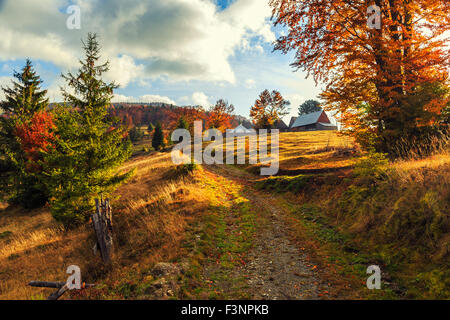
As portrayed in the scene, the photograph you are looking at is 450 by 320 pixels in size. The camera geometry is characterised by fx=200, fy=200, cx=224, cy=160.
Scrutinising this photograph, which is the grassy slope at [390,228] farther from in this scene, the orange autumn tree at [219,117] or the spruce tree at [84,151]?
the orange autumn tree at [219,117]

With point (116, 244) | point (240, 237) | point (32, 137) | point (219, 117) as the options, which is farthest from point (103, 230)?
point (219, 117)

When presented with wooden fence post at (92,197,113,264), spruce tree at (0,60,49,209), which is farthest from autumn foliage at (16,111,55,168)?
wooden fence post at (92,197,113,264)

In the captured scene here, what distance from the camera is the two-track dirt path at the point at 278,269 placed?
16.2 feet

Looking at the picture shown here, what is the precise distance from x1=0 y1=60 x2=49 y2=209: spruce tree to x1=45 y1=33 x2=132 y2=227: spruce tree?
37.2 ft

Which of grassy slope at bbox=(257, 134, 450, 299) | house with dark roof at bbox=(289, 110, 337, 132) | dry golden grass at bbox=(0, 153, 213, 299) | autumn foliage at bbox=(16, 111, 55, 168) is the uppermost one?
house with dark roof at bbox=(289, 110, 337, 132)

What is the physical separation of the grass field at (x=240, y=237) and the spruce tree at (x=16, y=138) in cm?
653

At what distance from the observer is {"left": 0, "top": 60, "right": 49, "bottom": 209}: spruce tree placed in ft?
65.0

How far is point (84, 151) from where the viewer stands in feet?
37.9

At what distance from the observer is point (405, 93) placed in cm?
1044

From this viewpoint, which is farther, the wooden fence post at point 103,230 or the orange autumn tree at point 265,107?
the orange autumn tree at point 265,107

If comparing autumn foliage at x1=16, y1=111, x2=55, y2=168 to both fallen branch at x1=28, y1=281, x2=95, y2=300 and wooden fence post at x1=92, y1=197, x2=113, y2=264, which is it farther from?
fallen branch at x1=28, y1=281, x2=95, y2=300

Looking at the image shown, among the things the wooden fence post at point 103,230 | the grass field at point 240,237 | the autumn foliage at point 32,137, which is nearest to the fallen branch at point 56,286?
the grass field at point 240,237

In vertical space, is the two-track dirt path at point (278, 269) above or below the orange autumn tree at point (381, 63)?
below
